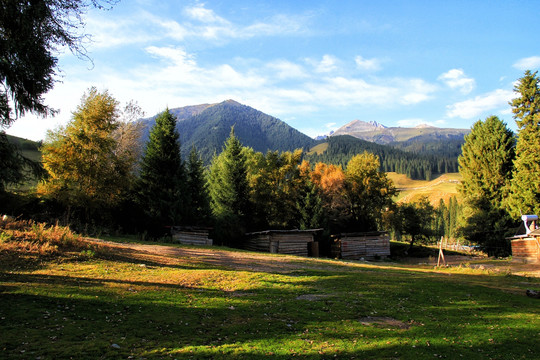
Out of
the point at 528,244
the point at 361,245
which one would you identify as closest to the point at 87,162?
the point at 361,245

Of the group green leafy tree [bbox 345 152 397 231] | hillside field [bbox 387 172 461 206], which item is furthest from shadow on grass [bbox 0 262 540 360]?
hillside field [bbox 387 172 461 206]

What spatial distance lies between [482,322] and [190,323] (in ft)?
27.1

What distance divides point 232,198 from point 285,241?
10.1 m

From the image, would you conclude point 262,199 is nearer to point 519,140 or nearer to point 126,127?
point 126,127

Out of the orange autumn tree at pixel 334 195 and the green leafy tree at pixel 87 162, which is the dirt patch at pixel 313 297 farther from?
the orange autumn tree at pixel 334 195

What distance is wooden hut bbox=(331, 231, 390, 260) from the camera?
139ft

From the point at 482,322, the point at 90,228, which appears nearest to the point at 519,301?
the point at 482,322

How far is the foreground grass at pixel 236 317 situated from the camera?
20.2 ft

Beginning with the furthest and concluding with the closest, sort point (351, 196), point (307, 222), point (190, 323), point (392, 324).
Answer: point (351, 196), point (307, 222), point (392, 324), point (190, 323)

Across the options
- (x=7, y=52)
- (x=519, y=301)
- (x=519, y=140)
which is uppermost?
(x=519, y=140)

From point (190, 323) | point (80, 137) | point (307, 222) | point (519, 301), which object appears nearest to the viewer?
point (190, 323)

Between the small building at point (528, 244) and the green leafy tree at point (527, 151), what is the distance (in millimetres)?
6919

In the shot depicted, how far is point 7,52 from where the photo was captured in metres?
10.5

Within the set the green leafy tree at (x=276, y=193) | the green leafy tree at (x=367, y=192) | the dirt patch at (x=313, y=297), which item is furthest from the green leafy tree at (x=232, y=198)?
the dirt patch at (x=313, y=297)
